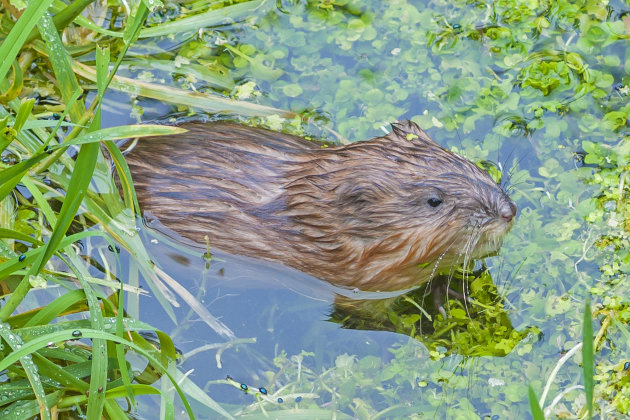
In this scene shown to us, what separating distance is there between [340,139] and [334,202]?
2.70 ft

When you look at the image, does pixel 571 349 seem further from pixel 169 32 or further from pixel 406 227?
pixel 169 32

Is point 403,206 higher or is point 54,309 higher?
point 403,206

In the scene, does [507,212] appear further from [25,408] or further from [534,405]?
[25,408]

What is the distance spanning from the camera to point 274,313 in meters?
3.73

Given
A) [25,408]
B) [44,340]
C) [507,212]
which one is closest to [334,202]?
[507,212]

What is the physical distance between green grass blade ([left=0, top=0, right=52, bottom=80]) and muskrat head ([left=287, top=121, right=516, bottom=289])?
1264 millimetres

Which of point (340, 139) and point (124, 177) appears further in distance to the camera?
point (340, 139)

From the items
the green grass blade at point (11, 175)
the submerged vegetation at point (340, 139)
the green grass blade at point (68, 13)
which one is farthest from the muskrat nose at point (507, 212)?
the green grass blade at point (68, 13)

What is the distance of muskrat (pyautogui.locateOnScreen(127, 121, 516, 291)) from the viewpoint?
136 inches

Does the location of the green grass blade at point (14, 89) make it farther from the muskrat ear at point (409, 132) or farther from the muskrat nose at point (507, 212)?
the muskrat nose at point (507, 212)

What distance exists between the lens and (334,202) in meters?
3.54

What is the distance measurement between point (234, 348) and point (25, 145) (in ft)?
4.25

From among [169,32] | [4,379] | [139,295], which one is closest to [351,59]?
[169,32]

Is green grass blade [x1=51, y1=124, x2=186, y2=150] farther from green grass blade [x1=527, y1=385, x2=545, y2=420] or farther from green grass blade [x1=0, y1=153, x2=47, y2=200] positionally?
green grass blade [x1=527, y1=385, x2=545, y2=420]
